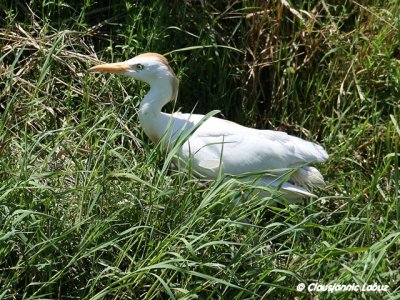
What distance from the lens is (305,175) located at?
595cm

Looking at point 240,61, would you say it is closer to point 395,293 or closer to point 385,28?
point 385,28

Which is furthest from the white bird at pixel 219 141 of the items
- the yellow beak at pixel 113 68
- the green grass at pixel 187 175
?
the green grass at pixel 187 175

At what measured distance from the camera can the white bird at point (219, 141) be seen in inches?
230

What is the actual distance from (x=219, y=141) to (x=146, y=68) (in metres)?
0.63

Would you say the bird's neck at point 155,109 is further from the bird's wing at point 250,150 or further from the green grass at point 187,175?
the bird's wing at point 250,150

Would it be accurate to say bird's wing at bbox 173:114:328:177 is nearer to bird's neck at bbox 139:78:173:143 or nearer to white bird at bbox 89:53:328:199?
white bird at bbox 89:53:328:199

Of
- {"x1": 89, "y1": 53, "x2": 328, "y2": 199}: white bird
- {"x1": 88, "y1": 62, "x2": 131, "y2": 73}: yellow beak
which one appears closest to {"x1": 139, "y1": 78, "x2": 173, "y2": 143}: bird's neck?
{"x1": 89, "y1": 53, "x2": 328, "y2": 199}: white bird

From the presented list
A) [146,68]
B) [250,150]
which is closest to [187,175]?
[250,150]

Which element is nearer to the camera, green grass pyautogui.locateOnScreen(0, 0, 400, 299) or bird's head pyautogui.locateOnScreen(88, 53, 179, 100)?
green grass pyautogui.locateOnScreen(0, 0, 400, 299)

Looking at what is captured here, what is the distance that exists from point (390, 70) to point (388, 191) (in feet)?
3.24

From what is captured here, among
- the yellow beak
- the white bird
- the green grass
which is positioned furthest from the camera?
the yellow beak

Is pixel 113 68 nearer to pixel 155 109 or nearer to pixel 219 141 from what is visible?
pixel 155 109

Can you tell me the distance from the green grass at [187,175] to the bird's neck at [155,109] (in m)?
0.09

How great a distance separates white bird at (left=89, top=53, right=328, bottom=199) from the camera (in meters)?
5.84
